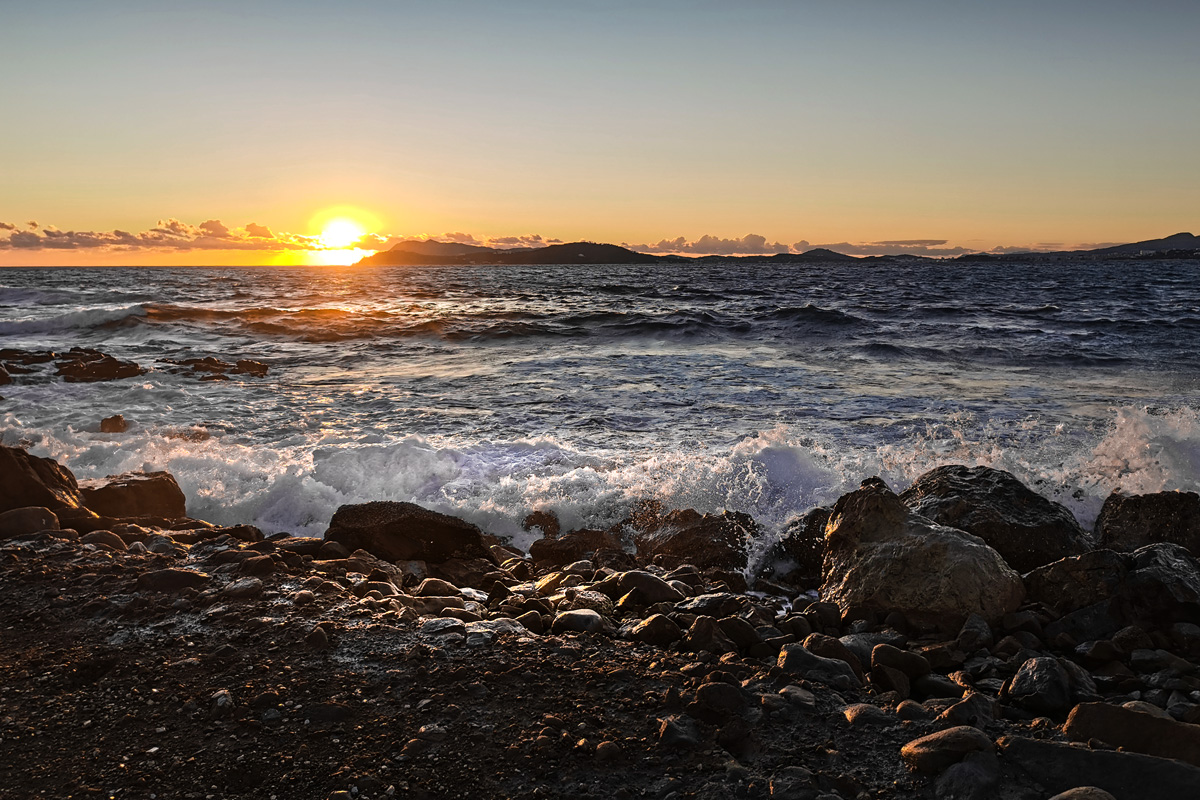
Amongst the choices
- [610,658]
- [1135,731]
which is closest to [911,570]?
[1135,731]

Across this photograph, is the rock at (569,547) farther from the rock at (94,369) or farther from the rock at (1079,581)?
the rock at (94,369)

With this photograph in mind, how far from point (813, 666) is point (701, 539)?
258 cm

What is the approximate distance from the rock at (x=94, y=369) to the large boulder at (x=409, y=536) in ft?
39.3

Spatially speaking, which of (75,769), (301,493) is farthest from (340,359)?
(75,769)

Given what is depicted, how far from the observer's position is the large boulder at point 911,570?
4.46 metres

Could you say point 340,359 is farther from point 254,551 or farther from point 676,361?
point 254,551

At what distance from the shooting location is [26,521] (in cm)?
529

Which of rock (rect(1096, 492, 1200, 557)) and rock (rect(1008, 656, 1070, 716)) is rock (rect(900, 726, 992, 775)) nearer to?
rock (rect(1008, 656, 1070, 716))

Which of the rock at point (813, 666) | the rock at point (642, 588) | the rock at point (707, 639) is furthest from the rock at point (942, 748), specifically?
the rock at point (642, 588)

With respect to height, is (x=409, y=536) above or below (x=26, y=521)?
below

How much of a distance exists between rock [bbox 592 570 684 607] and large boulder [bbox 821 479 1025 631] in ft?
3.73

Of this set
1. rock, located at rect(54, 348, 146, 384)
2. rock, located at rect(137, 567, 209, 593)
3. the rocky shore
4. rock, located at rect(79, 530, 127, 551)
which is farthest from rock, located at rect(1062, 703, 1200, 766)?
rock, located at rect(54, 348, 146, 384)

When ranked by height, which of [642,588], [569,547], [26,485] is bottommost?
[569,547]

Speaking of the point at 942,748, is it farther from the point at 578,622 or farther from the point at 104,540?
the point at 104,540
